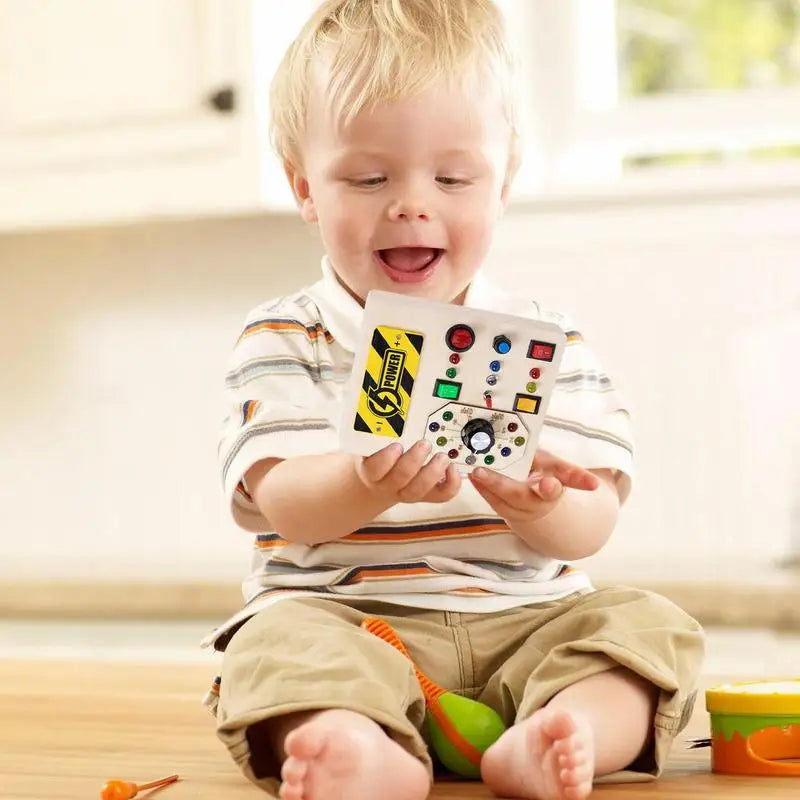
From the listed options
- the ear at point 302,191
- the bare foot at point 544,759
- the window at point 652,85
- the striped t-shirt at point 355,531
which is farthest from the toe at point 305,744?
the window at point 652,85

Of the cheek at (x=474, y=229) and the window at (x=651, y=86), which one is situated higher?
the window at (x=651, y=86)

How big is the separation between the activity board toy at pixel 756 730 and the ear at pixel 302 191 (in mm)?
519

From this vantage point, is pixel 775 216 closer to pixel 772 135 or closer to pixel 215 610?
pixel 772 135

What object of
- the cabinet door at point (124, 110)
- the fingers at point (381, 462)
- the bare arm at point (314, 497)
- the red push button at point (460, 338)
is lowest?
the bare arm at point (314, 497)

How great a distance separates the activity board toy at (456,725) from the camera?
1.03 metres

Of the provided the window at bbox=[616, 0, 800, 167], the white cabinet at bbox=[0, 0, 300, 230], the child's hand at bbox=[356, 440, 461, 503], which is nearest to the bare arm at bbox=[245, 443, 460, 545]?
the child's hand at bbox=[356, 440, 461, 503]

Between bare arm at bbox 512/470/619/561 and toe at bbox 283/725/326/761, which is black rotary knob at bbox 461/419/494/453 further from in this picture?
toe at bbox 283/725/326/761

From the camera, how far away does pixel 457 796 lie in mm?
976

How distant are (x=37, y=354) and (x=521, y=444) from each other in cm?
158

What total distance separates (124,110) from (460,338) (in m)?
1.19

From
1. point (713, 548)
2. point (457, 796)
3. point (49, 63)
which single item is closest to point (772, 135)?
point (713, 548)

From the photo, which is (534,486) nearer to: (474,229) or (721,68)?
(474,229)

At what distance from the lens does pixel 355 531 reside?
1.11 meters

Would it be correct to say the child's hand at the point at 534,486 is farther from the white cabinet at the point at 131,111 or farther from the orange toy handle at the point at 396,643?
the white cabinet at the point at 131,111
